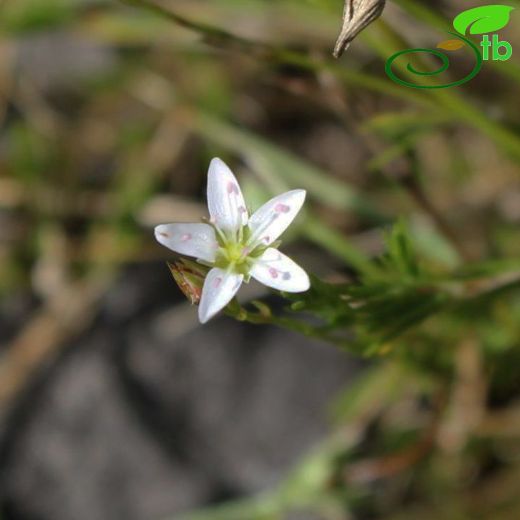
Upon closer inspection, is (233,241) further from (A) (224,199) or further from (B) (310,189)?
(B) (310,189)

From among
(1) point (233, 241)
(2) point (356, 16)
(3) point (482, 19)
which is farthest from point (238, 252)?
(3) point (482, 19)

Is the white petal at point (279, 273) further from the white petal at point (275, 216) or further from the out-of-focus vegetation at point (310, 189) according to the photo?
the out-of-focus vegetation at point (310, 189)

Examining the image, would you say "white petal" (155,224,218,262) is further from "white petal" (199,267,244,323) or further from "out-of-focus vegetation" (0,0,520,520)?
"out-of-focus vegetation" (0,0,520,520)

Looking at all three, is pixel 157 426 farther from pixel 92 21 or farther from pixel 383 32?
pixel 383 32

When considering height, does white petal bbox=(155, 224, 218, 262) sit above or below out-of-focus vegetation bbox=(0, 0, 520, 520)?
above

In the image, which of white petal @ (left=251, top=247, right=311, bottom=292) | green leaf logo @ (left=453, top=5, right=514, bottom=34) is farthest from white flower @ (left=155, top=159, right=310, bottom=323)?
green leaf logo @ (left=453, top=5, right=514, bottom=34)
